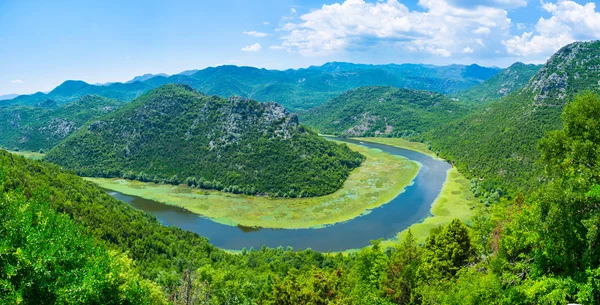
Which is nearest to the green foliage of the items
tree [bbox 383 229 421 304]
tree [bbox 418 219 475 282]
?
tree [bbox 383 229 421 304]

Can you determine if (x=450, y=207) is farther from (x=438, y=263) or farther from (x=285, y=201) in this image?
(x=438, y=263)

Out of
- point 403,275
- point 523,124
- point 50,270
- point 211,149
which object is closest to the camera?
point 50,270

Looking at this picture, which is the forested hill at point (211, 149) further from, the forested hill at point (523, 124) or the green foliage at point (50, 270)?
the green foliage at point (50, 270)

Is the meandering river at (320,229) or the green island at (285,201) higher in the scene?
the green island at (285,201)

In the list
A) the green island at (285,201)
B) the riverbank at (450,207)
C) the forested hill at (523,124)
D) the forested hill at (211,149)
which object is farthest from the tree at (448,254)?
the forested hill at (523,124)

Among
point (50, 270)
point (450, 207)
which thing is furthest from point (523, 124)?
point (50, 270)

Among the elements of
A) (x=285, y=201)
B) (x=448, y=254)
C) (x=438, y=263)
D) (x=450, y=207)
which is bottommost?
(x=450, y=207)

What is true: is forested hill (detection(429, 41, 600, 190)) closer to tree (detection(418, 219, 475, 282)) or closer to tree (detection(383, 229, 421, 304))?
tree (detection(418, 219, 475, 282))
